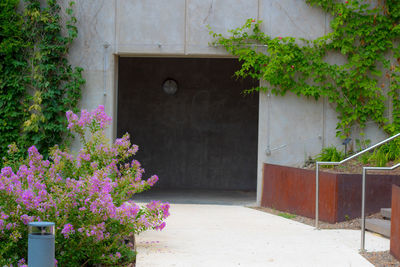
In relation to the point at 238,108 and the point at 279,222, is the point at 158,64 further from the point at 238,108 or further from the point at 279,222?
the point at 279,222

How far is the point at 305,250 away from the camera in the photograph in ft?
20.2

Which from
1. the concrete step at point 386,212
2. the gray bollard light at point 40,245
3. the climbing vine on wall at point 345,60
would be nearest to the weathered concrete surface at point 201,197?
the climbing vine on wall at point 345,60

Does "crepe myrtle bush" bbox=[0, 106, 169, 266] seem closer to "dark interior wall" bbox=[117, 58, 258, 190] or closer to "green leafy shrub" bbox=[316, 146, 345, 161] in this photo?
"green leafy shrub" bbox=[316, 146, 345, 161]

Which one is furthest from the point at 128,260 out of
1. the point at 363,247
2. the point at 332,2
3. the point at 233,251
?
the point at 332,2

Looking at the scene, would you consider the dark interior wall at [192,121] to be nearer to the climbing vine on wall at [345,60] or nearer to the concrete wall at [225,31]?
the concrete wall at [225,31]

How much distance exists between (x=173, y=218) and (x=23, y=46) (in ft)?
14.3

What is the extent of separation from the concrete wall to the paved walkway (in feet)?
7.56

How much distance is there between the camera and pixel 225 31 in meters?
10.6

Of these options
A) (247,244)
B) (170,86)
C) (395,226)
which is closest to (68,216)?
(247,244)

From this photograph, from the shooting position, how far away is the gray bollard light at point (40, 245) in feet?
12.4

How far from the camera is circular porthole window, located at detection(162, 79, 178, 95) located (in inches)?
576

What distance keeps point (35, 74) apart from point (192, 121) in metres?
4.77

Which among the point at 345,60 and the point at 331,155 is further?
the point at 345,60

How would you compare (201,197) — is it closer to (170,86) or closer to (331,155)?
(331,155)
